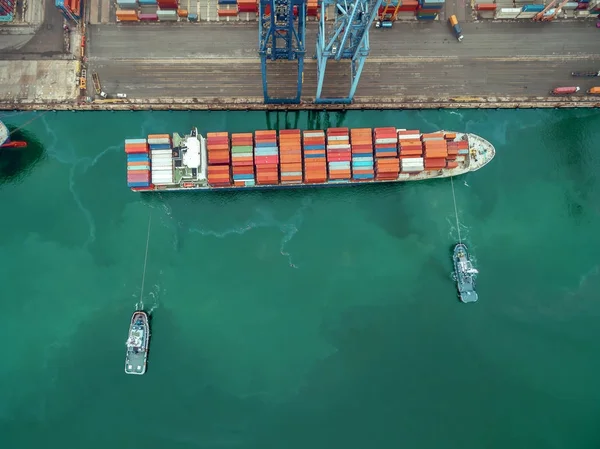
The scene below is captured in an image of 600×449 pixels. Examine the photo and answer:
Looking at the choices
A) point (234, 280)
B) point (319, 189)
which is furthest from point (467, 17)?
point (234, 280)

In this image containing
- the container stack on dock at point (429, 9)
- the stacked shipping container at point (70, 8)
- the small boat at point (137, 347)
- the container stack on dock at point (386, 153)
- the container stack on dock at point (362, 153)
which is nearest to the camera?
the small boat at point (137, 347)

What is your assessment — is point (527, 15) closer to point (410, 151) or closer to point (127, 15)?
point (410, 151)

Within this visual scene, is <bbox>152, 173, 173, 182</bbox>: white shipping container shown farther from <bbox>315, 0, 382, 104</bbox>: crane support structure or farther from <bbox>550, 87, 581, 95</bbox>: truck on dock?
<bbox>550, 87, 581, 95</bbox>: truck on dock

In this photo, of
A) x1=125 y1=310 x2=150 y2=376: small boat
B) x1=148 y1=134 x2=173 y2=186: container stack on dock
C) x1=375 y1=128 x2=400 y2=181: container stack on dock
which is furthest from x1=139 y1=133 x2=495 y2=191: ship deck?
x1=125 y1=310 x2=150 y2=376: small boat

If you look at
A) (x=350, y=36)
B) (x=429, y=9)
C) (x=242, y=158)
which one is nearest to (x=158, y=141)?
(x=242, y=158)

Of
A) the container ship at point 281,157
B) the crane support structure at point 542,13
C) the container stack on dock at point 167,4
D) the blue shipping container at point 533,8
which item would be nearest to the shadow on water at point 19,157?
the container ship at point 281,157

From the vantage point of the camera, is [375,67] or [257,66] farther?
[375,67]

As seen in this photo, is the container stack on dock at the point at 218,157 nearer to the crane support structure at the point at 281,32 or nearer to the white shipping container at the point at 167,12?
the crane support structure at the point at 281,32
